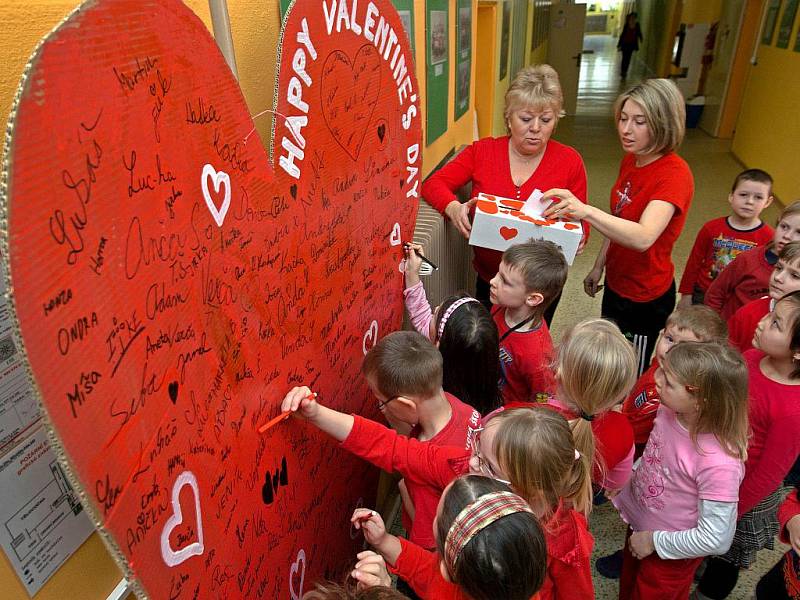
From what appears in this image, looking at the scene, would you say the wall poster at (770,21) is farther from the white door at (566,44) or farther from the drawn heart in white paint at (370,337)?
the drawn heart in white paint at (370,337)

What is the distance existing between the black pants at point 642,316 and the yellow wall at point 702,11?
8843 millimetres

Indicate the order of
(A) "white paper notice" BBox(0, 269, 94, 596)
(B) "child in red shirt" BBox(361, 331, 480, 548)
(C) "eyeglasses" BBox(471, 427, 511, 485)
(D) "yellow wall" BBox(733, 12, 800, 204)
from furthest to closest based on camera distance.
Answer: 1. (D) "yellow wall" BBox(733, 12, 800, 204)
2. (B) "child in red shirt" BBox(361, 331, 480, 548)
3. (C) "eyeglasses" BBox(471, 427, 511, 485)
4. (A) "white paper notice" BBox(0, 269, 94, 596)

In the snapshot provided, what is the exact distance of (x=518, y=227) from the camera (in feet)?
6.01

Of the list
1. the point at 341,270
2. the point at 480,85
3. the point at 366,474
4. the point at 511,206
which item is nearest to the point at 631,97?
the point at 511,206

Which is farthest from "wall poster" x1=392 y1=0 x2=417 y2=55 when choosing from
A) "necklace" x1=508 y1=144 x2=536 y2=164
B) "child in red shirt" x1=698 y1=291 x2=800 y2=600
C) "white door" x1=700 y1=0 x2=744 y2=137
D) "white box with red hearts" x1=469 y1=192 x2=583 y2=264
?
"white door" x1=700 y1=0 x2=744 y2=137

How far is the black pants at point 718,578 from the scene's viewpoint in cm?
175

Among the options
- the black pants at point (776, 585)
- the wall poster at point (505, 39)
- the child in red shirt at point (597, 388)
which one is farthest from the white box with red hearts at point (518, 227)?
the wall poster at point (505, 39)

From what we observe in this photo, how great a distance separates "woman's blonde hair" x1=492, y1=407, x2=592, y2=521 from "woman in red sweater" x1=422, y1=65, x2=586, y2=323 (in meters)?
0.93

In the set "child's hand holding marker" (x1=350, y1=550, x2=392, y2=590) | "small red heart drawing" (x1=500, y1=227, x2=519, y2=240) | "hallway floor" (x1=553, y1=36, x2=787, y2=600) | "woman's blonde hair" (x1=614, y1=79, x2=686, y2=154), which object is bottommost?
"hallway floor" (x1=553, y1=36, x2=787, y2=600)

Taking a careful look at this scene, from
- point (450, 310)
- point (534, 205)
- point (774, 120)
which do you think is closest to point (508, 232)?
point (534, 205)

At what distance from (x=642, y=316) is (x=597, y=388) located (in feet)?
3.42

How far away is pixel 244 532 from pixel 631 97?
190 cm

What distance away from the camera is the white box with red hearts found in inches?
71.6

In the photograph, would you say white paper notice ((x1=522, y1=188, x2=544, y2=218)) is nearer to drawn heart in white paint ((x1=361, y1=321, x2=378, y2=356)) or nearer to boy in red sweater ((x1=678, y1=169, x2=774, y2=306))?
drawn heart in white paint ((x1=361, y1=321, x2=378, y2=356))
